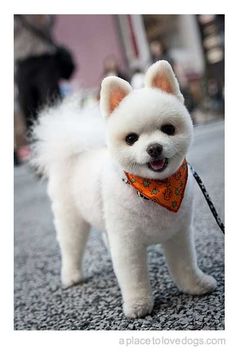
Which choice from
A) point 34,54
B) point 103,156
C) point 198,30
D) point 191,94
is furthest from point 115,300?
point 34,54

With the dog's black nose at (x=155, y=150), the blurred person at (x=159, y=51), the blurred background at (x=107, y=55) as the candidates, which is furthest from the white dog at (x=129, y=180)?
the blurred person at (x=159, y=51)

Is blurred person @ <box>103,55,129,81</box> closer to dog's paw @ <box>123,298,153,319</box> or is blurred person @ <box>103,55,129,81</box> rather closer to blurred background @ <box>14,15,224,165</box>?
blurred background @ <box>14,15,224,165</box>

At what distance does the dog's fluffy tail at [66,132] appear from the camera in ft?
3.27

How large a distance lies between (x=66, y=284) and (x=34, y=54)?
709 mm

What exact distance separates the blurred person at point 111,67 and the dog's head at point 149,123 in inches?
14.3

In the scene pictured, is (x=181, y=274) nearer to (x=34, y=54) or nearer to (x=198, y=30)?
(x=198, y=30)

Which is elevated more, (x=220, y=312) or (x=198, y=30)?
(x=198, y=30)

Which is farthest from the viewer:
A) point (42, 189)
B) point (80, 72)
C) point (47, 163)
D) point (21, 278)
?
point (42, 189)

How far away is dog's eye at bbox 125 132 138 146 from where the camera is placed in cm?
77

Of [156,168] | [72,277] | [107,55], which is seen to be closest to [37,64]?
[107,55]

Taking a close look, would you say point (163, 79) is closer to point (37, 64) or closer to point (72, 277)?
point (72, 277)

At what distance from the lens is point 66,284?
1.13 m

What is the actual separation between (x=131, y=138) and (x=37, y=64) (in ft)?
2.46

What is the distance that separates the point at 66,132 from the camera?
3.38ft
